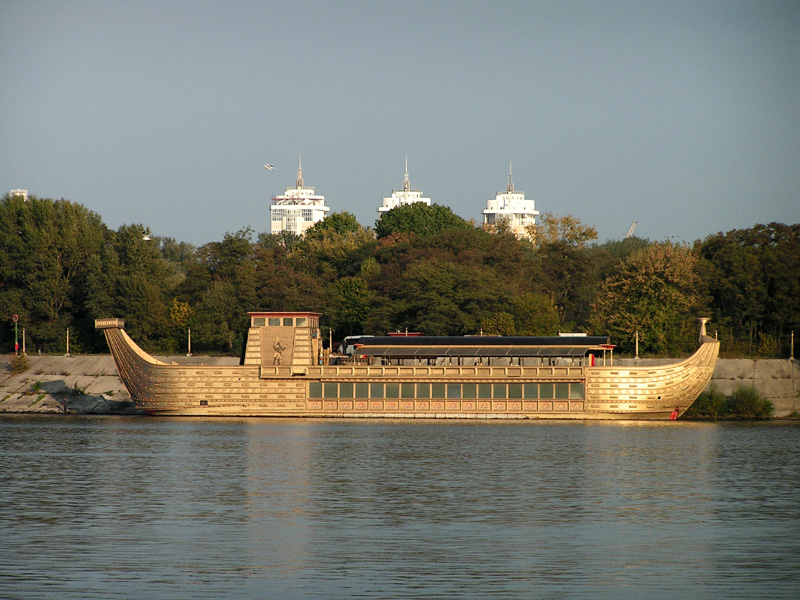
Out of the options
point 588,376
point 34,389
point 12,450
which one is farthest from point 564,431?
point 34,389

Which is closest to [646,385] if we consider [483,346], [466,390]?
[483,346]

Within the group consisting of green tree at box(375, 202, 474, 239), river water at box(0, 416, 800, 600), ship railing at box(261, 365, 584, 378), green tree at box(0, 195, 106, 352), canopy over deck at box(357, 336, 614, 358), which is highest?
green tree at box(375, 202, 474, 239)

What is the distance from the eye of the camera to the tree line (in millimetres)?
74438

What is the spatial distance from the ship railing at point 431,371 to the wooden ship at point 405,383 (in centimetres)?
5

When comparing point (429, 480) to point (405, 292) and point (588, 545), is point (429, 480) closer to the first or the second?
point (588, 545)

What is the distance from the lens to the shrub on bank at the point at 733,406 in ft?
205

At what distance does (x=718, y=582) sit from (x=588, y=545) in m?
3.89

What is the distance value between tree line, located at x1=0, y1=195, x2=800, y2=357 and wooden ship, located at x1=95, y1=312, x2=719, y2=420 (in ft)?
47.8

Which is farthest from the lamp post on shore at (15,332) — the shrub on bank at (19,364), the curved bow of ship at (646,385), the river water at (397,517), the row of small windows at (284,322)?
the curved bow of ship at (646,385)

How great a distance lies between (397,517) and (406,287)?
5304cm

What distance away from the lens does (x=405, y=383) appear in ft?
190

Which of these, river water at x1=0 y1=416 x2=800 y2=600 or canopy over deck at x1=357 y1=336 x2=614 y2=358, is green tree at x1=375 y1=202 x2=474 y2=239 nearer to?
canopy over deck at x1=357 y1=336 x2=614 y2=358

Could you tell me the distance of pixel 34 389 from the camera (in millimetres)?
70250

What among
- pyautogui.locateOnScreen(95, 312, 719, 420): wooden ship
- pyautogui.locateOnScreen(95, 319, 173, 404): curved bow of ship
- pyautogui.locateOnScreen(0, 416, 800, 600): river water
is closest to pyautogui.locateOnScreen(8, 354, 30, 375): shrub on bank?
pyautogui.locateOnScreen(95, 319, 173, 404): curved bow of ship
